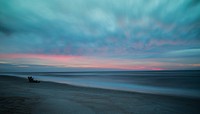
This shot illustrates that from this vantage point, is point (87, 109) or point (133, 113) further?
point (87, 109)

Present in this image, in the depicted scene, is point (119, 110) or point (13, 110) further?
point (119, 110)

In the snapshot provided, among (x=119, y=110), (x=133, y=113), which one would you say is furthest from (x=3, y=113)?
(x=133, y=113)

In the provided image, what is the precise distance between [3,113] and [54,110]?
266 cm

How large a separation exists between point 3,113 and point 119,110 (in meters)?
6.72

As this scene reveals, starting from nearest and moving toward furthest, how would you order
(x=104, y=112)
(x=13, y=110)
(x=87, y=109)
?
(x=13, y=110)
(x=104, y=112)
(x=87, y=109)

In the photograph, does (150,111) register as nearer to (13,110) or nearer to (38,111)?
(38,111)

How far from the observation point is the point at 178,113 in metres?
8.09

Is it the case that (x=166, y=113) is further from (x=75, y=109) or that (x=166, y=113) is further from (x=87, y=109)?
(x=75, y=109)

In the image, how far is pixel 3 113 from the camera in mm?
6859

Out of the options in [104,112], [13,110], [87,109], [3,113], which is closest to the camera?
[3,113]

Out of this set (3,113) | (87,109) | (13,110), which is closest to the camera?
(3,113)

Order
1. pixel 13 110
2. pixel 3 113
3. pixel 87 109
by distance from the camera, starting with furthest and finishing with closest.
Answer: pixel 87 109 < pixel 13 110 < pixel 3 113

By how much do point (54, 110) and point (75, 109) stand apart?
132 cm

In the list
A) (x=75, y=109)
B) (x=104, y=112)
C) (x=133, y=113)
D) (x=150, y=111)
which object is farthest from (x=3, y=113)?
(x=150, y=111)
